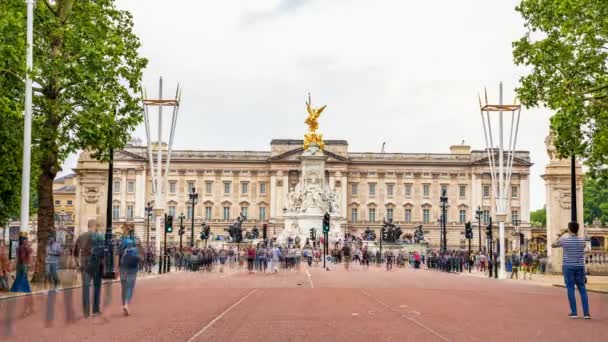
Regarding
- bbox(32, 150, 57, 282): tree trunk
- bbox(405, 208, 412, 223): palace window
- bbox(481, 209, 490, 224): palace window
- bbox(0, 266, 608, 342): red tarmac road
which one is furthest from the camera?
bbox(405, 208, 412, 223): palace window

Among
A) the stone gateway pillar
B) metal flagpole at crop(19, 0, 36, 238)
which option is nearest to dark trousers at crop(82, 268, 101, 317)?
metal flagpole at crop(19, 0, 36, 238)

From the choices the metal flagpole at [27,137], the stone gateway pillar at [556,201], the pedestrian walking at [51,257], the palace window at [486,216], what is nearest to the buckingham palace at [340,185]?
the palace window at [486,216]

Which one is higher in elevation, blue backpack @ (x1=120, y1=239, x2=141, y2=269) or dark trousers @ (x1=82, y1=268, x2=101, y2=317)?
blue backpack @ (x1=120, y1=239, x2=141, y2=269)

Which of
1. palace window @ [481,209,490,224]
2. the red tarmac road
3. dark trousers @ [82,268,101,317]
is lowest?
the red tarmac road

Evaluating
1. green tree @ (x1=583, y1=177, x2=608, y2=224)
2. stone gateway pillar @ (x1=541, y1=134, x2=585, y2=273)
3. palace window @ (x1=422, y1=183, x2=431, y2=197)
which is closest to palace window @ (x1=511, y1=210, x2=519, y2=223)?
green tree @ (x1=583, y1=177, x2=608, y2=224)

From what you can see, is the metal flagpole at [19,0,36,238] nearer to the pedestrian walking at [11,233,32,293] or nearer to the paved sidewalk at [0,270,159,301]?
the pedestrian walking at [11,233,32,293]

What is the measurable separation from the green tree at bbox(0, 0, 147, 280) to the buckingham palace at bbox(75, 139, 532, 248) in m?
110

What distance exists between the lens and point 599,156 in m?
32.9

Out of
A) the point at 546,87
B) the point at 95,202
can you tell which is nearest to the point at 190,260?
the point at 95,202

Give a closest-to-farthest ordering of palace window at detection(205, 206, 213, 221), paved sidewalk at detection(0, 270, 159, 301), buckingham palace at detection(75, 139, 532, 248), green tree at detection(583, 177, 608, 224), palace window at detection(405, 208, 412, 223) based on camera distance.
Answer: paved sidewalk at detection(0, 270, 159, 301) → green tree at detection(583, 177, 608, 224) → buckingham palace at detection(75, 139, 532, 248) → palace window at detection(205, 206, 213, 221) → palace window at detection(405, 208, 412, 223)

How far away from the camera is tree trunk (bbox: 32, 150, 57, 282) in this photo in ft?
105

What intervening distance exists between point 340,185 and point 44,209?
114m

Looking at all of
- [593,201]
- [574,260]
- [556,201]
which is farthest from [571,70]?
[593,201]

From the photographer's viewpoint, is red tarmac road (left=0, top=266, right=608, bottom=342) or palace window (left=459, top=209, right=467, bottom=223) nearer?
red tarmac road (left=0, top=266, right=608, bottom=342)
